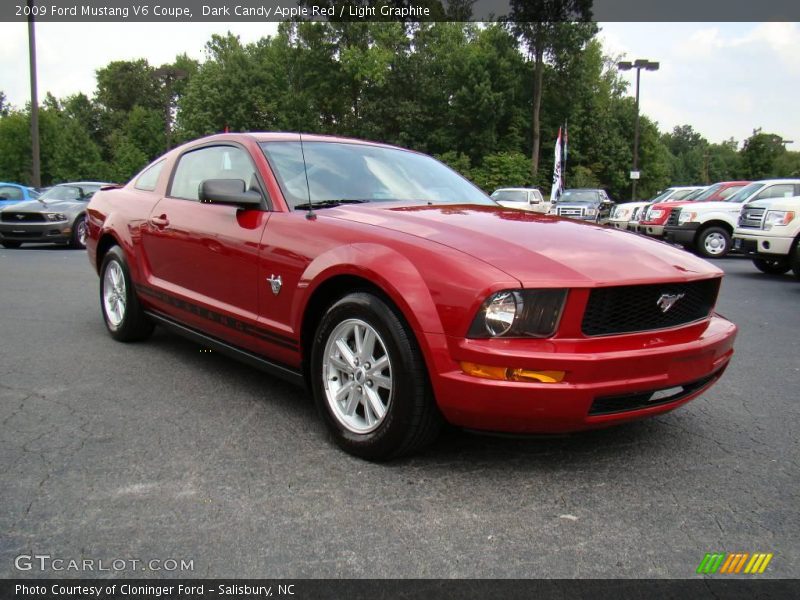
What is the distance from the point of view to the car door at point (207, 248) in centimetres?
369

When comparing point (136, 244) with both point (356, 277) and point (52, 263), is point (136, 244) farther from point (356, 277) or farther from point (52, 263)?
point (52, 263)

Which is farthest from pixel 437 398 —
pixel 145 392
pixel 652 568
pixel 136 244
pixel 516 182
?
pixel 516 182

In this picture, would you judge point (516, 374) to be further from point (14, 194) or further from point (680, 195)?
point (680, 195)

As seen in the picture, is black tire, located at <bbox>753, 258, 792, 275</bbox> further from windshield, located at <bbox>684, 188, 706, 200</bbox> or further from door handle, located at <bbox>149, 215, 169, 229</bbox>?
door handle, located at <bbox>149, 215, 169, 229</bbox>

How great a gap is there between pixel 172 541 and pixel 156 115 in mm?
66128

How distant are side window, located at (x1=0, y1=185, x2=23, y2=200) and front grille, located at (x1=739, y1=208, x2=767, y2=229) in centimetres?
1637

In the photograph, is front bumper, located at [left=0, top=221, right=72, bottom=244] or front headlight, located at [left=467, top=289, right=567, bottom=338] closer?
front headlight, located at [left=467, top=289, right=567, bottom=338]

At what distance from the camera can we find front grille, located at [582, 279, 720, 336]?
268 cm

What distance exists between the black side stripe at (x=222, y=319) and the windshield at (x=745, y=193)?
13330 mm

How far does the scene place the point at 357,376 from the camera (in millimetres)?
3053

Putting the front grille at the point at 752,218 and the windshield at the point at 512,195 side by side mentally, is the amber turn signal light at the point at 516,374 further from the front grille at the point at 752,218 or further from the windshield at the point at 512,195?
the windshield at the point at 512,195

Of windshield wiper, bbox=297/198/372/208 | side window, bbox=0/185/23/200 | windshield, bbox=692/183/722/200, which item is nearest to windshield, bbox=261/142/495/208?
windshield wiper, bbox=297/198/372/208

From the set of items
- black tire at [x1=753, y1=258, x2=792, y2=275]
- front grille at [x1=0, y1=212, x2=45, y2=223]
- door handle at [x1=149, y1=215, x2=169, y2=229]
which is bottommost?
black tire at [x1=753, y1=258, x2=792, y2=275]

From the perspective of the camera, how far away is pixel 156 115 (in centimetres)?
6212
